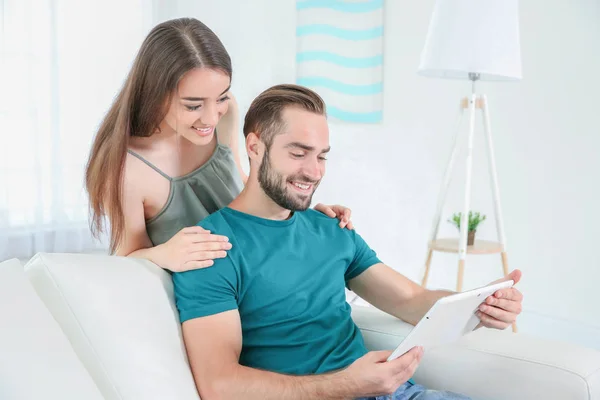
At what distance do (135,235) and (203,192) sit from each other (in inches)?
8.9

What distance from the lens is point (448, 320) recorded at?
1.37m

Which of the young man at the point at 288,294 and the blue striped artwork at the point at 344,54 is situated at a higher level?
the blue striped artwork at the point at 344,54

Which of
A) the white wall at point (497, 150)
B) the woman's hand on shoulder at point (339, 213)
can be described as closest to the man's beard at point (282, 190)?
the woman's hand on shoulder at point (339, 213)

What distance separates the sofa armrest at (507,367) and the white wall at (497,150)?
72.7 inches

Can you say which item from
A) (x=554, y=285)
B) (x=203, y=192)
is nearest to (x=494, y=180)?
(x=554, y=285)

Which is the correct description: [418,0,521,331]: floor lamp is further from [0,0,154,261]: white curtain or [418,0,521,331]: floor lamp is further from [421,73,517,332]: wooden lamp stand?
[0,0,154,261]: white curtain

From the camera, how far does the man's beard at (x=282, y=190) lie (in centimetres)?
160

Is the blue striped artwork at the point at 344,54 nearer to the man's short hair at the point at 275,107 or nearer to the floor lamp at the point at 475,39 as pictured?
the floor lamp at the point at 475,39

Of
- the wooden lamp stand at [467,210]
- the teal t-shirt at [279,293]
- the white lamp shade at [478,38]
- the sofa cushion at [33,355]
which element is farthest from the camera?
the wooden lamp stand at [467,210]

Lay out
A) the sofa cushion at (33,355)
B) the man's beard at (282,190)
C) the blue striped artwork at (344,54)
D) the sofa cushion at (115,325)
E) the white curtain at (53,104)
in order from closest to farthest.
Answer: the sofa cushion at (33,355) < the sofa cushion at (115,325) < the man's beard at (282,190) < the white curtain at (53,104) < the blue striped artwork at (344,54)

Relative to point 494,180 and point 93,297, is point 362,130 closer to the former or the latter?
point 494,180

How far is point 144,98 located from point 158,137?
0.13 meters

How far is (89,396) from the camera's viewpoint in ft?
3.56

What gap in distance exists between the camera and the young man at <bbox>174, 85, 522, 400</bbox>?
4.42 feet
